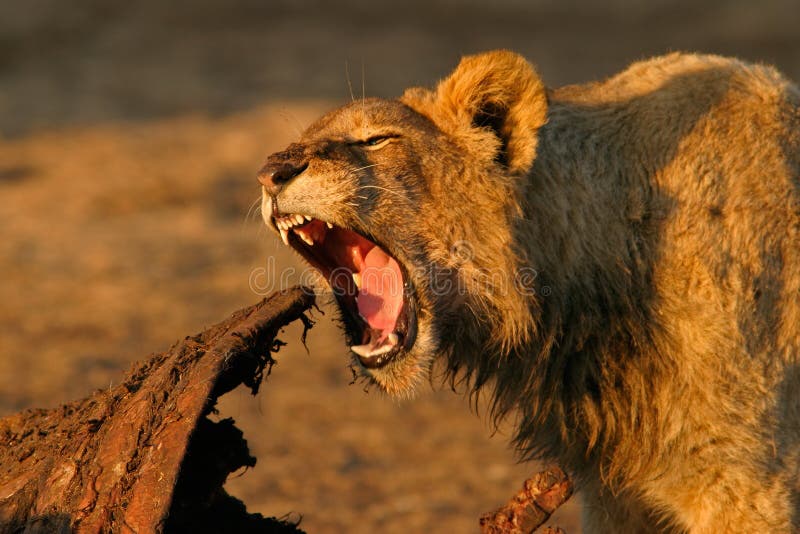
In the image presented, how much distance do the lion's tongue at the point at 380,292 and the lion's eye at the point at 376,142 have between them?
353mm

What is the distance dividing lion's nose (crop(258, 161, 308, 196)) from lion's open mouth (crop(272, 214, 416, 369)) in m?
0.11

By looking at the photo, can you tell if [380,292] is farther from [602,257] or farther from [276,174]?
[602,257]

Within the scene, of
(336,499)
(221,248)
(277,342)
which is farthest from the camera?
(221,248)

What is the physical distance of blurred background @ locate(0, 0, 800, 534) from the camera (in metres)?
→ 7.34

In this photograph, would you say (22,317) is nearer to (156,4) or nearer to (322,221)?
(322,221)

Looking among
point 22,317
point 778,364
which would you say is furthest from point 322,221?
point 22,317

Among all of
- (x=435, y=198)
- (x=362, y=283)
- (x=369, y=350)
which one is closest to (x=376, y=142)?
(x=435, y=198)

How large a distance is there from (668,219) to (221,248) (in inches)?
304

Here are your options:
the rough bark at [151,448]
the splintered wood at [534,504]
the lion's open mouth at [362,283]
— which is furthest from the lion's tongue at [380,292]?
the splintered wood at [534,504]

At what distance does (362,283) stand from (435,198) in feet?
1.50

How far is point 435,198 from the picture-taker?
3932 mm

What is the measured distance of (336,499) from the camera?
6738mm

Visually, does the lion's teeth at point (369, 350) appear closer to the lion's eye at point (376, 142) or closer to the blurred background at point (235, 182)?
the lion's eye at point (376, 142)

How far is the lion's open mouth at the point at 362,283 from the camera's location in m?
3.94
